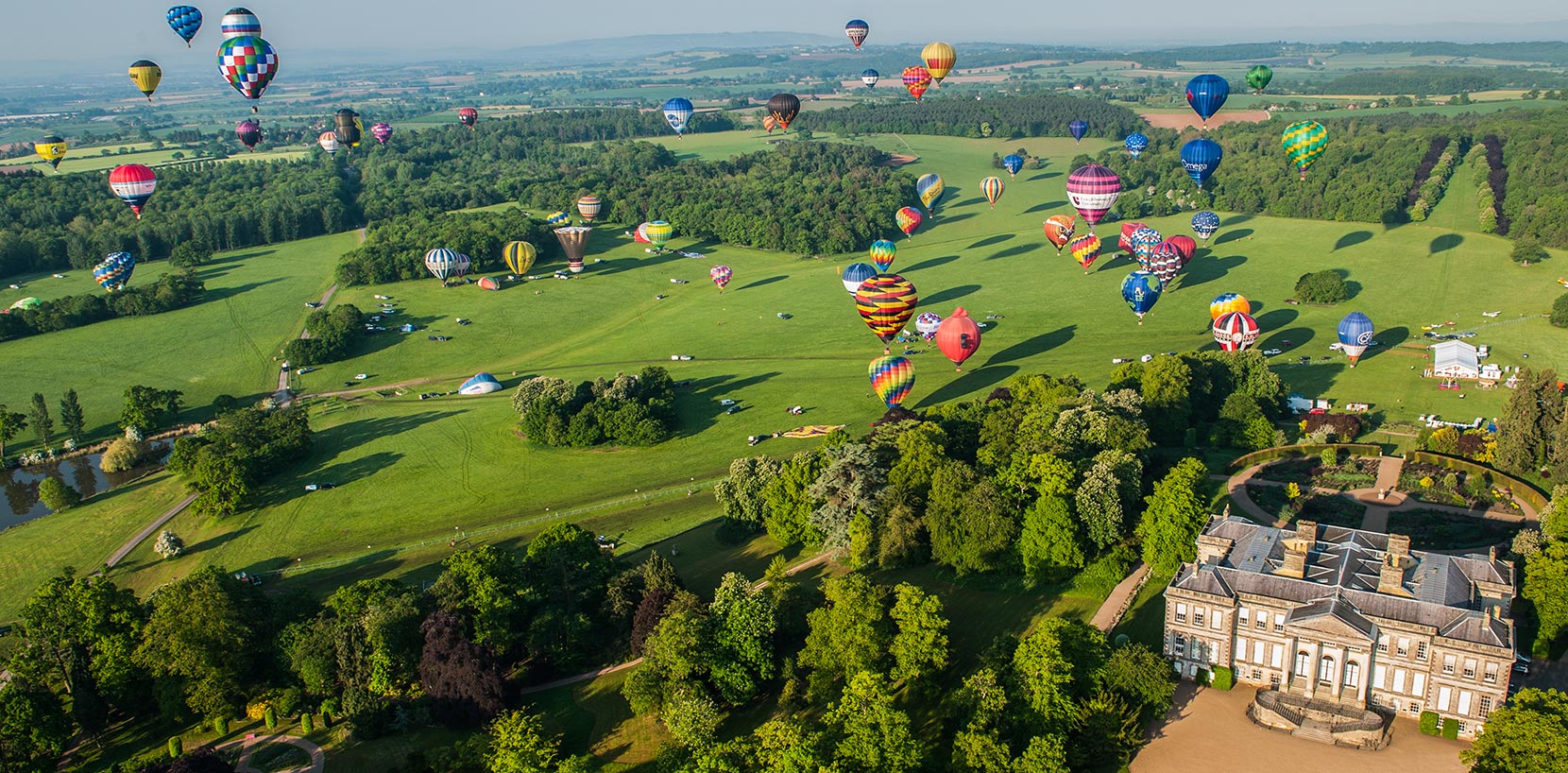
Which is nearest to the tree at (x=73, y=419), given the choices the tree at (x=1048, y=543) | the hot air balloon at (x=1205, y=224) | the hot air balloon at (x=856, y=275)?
the hot air balloon at (x=856, y=275)

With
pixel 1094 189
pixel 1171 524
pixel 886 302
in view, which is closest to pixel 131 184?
pixel 886 302

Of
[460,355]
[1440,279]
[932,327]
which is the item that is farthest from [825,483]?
[1440,279]

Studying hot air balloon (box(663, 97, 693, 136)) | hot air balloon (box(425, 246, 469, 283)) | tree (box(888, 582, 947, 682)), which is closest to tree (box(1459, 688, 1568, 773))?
tree (box(888, 582, 947, 682))

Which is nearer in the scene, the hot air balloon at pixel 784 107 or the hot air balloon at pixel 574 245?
the hot air balloon at pixel 574 245

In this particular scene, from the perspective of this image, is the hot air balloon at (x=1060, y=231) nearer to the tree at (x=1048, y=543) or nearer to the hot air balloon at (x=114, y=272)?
the tree at (x=1048, y=543)

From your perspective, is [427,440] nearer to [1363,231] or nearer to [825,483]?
[825,483]
